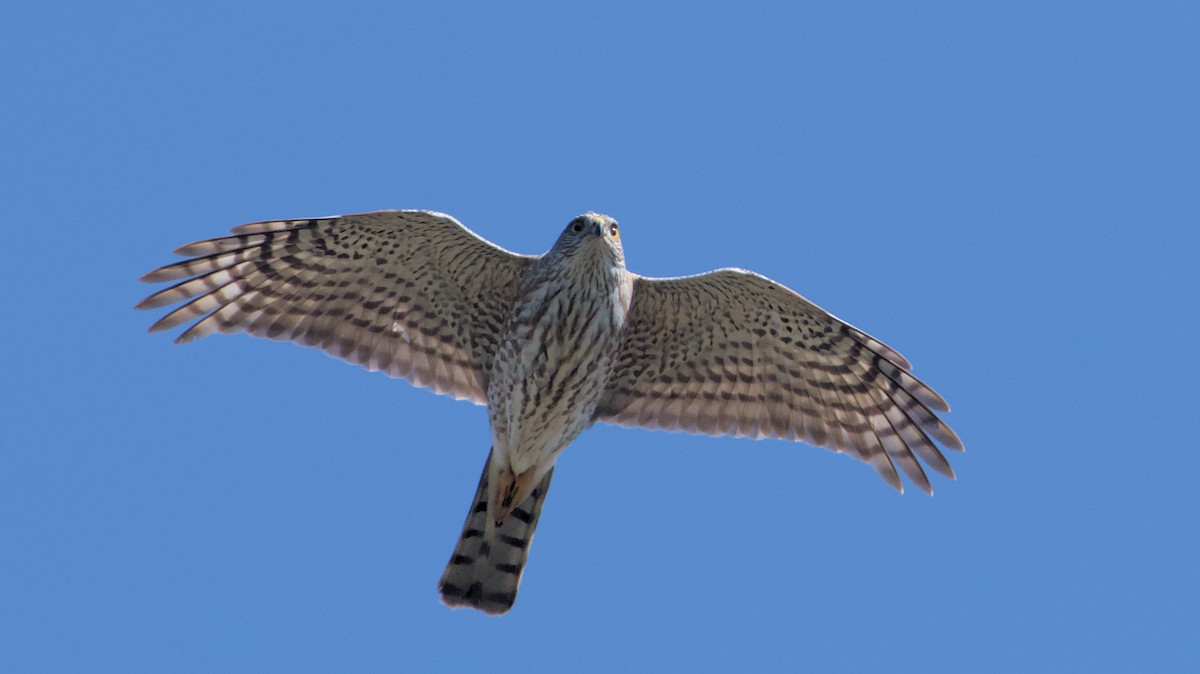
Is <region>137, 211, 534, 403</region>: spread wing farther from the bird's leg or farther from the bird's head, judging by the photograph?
the bird's leg

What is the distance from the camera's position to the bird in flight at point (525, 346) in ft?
41.4

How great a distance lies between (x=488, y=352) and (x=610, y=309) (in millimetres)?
1169

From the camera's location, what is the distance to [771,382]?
1335 cm

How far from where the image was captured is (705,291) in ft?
41.9

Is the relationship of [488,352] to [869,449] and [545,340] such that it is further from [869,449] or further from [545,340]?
[869,449]

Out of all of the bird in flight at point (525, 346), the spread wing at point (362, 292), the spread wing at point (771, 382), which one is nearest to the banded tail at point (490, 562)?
the bird in flight at point (525, 346)

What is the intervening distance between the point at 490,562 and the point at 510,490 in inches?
22.7

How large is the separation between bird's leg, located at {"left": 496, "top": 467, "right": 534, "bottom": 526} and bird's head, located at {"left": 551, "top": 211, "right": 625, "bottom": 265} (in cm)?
170

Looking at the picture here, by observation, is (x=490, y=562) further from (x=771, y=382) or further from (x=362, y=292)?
(x=771, y=382)

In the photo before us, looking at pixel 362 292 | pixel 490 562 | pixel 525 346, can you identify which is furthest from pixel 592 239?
pixel 490 562

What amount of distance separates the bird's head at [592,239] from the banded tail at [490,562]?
1770mm

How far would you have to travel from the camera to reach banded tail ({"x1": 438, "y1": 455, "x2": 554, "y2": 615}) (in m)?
13.1

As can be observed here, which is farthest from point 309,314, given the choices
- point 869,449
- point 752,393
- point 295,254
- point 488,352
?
point 869,449

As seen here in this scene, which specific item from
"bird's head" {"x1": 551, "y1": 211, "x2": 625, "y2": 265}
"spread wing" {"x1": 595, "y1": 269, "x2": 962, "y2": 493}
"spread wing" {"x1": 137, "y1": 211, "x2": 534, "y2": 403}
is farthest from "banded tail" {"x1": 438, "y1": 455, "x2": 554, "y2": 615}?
"bird's head" {"x1": 551, "y1": 211, "x2": 625, "y2": 265}
